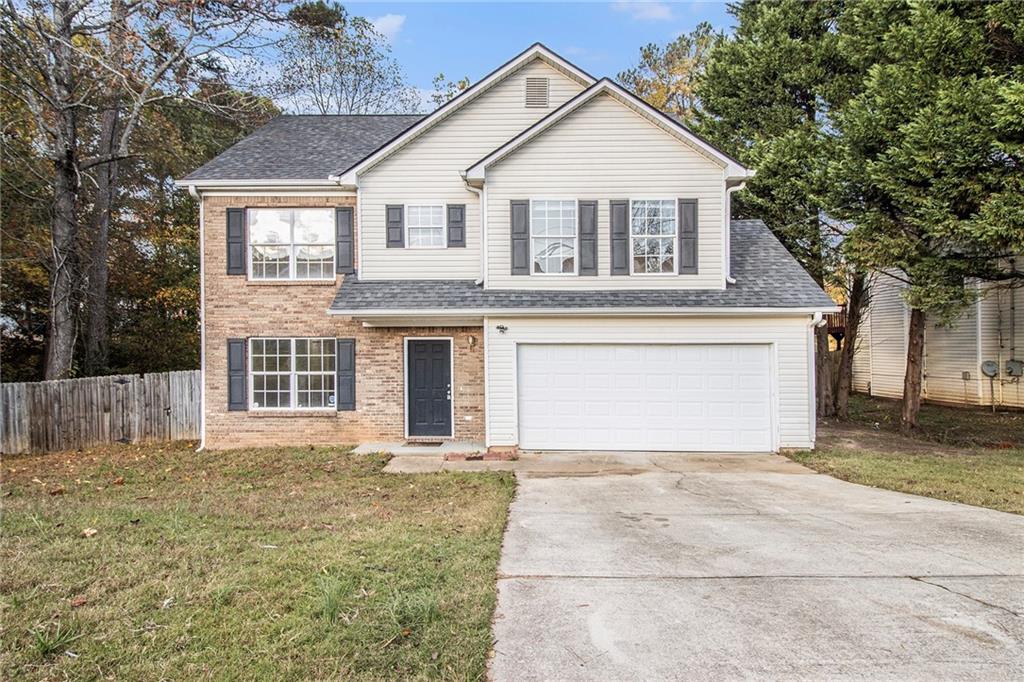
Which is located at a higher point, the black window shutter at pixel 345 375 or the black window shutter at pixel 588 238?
the black window shutter at pixel 588 238

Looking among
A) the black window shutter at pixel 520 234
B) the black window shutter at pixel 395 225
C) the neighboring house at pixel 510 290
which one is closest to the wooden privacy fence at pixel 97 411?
the neighboring house at pixel 510 290

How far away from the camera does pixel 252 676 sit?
10.7 ft

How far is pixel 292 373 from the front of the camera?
1220 centimetres

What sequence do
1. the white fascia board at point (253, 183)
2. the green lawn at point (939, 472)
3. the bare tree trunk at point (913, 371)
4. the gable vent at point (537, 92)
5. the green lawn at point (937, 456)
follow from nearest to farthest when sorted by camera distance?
the green lawn at point (939, 472) → the green lawn at point (937, 456) → the white fascia board at point (253, 183) → the gable vent at point (537, 92) → the bare tree trunk at point (913, 371)

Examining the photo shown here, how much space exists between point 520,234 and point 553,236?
68 cm

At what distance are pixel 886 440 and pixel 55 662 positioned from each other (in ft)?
47.7

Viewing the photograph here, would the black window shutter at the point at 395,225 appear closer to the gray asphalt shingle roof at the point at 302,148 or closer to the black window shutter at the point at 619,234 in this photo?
the gray asphalt shingle roof at the point at 302,148

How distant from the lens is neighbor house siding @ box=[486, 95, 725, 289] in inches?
450

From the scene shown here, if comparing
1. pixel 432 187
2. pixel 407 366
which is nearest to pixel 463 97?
pixel 432 187

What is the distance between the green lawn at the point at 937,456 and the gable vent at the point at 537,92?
911 cm

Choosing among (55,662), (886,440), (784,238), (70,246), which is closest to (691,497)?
(55,662)

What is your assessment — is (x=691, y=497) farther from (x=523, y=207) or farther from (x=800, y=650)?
(x=523, y=207)

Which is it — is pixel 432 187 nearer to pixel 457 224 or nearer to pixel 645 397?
pixel 457 224

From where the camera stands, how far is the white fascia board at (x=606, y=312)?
10.8 m
